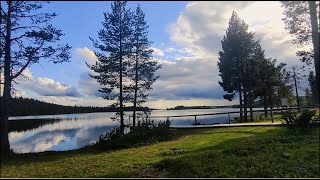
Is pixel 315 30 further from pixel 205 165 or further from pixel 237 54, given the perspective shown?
pixel 237 54

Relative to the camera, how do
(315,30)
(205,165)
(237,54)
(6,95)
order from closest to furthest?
(205,165)
(6,95)
(315,30)
(237,54)

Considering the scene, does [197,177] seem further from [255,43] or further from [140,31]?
[255,43]

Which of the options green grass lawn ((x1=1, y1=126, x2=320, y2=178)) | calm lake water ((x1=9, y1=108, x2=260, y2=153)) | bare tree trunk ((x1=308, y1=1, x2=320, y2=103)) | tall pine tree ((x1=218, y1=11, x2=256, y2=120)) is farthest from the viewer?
tall pine tree ((x1=218, y1=11, x2=256, y2=120))

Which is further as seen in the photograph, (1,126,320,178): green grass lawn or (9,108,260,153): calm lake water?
(9,108,260,153): calm lake water

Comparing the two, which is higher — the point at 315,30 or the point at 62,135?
the point at 315,30

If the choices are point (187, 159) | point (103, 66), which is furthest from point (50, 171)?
point (103, 66)

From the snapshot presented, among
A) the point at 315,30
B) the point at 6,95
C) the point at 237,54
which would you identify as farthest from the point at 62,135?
the point at 315,30

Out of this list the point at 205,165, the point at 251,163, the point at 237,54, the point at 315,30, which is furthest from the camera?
the point at 237,54

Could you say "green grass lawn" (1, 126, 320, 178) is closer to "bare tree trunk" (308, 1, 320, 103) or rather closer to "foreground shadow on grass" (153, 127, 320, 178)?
"foreground shadow on grass" (153, 127, 320, 178)

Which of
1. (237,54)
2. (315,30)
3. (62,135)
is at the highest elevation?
(237,54)

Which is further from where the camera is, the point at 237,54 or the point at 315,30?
the point at 237,54

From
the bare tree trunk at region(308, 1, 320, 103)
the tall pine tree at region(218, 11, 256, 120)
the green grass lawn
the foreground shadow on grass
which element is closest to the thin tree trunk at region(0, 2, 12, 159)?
the green grass lawn

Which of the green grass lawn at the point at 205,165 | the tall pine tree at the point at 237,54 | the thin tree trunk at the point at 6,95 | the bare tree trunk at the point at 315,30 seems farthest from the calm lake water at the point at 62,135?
the bare tree trunk at the point at 315,30

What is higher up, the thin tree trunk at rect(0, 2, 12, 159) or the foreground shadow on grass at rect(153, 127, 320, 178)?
the thin tree trunk at rect(0, 2, 12, 159)
